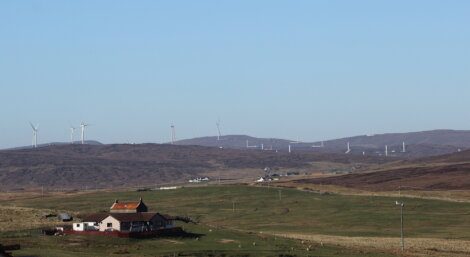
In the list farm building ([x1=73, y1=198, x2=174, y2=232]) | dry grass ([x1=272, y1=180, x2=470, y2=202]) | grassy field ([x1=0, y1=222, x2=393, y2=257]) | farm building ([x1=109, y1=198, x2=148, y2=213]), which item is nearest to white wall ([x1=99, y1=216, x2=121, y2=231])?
farm building ([x1=73, y1=198, x2=174, y2=232])

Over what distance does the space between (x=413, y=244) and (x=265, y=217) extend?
1492 inches

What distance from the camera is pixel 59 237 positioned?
72.8m

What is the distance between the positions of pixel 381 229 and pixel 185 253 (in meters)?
40.0

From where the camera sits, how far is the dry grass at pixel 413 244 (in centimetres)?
6938

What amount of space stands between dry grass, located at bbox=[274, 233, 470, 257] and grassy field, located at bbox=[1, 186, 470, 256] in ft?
12.2

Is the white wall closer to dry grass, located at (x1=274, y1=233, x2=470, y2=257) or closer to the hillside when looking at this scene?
dry grass, located at (x1=274, y1=233, x2=470, y2=257)

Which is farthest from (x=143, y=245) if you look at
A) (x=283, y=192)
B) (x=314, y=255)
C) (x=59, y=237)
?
(x=283, y=192)

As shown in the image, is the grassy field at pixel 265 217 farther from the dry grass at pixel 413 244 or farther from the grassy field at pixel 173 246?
the dry grass at pixel 413 244

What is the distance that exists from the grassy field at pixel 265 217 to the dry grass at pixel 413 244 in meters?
3.71

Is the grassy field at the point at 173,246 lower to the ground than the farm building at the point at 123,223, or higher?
lower

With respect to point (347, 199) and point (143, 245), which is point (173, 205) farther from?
point (143, 245)

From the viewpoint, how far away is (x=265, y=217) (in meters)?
114

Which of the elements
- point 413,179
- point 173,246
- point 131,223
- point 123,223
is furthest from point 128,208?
point 413,179

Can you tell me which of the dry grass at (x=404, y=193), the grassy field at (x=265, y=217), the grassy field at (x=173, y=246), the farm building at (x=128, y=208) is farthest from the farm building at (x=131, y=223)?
the dry grass at (x=404, y=193)
